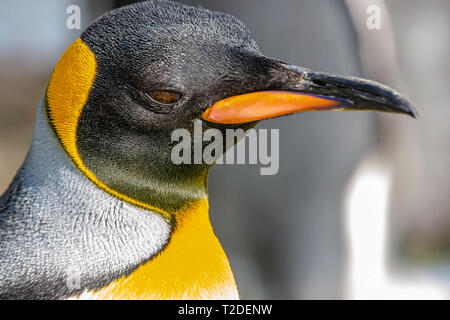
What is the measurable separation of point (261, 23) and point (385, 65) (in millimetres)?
524

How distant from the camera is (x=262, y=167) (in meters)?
1.98

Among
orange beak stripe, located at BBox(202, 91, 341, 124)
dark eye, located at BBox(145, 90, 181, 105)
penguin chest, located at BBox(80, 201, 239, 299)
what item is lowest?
penguin chest, located at BBox(80, 201, 239, 299)

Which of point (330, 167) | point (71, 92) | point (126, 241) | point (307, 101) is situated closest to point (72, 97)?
point (71, 92)

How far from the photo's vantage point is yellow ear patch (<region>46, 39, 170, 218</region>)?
0.88 metres

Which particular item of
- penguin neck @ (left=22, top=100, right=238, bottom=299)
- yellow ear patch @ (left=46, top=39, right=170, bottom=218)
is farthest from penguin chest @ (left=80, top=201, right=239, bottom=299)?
yellow ear patch @ (left=46, top=39, right=170, bottom=218)

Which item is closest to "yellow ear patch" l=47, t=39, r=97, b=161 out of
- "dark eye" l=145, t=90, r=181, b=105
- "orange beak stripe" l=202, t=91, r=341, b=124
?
"dark eye" l=145, t=90, r=181, b=105

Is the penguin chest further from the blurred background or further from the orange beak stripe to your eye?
the blurred background

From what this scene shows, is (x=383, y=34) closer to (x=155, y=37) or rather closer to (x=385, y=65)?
(x=385, y=65)

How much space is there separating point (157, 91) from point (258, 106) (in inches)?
6.7

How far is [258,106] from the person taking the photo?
0.90 metres

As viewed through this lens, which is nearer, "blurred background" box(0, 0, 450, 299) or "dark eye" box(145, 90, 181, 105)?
"dark eye" box(145, 90, 181, 105)

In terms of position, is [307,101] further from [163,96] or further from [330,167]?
[330,167]

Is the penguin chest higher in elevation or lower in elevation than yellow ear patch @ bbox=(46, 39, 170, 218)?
lower
